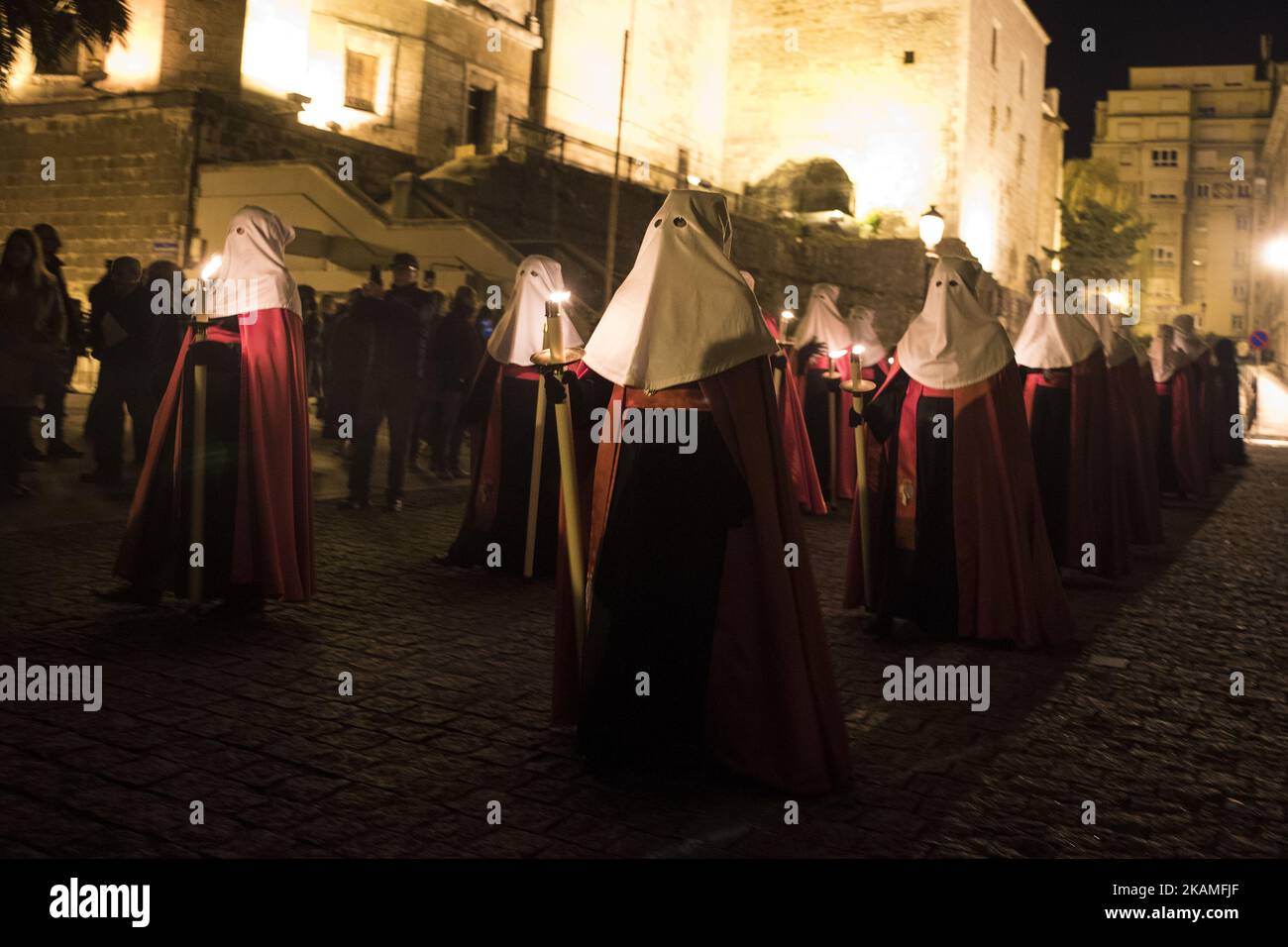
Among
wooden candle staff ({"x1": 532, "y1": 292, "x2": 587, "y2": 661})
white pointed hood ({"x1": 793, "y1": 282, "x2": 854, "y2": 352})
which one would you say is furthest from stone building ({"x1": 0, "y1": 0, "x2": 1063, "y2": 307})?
wooden candle staff ({"x1": 532, "y1": 292, "x2": 587, "y2": 661})

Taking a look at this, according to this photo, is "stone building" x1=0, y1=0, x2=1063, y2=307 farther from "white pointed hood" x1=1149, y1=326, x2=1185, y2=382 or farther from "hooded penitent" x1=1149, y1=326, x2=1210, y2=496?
"hooded penitent" x1=1149, y1=326, x2=1210, y2=496

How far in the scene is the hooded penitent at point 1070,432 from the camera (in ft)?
28.5

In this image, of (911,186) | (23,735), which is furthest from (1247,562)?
(911,186)

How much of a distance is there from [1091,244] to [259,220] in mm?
55719

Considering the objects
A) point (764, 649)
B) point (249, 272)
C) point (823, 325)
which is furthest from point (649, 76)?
point (764, 649)

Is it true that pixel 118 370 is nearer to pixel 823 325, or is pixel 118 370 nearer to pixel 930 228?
pixel 823 325

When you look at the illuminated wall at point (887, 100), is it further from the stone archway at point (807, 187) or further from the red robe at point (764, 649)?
the red robe at point (764, 649)

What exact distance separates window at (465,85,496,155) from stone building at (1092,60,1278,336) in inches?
2357

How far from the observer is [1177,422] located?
624 inches

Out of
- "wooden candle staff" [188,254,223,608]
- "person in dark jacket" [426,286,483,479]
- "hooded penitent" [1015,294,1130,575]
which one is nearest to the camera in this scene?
"wooden candle staff" [188,254,223,608]

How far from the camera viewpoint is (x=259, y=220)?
6.40 meters

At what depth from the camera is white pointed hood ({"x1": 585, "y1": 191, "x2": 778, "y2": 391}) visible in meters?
4.11

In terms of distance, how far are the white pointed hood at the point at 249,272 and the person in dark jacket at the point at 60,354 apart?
432 centimetres
